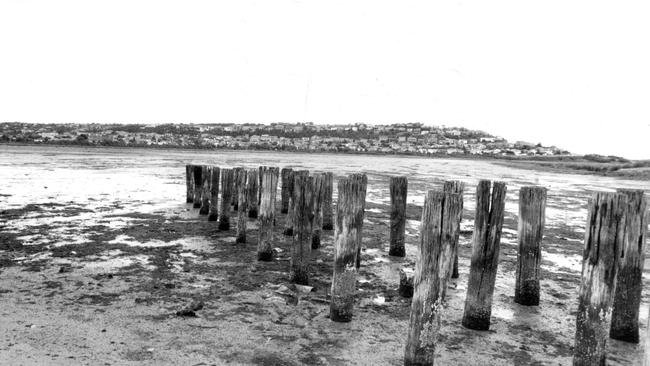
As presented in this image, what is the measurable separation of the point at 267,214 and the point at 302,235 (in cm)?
140

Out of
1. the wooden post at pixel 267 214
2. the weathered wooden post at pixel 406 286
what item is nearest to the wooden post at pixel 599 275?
the weathered wooden post at pixel 406 286

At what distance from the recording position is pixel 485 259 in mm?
5703

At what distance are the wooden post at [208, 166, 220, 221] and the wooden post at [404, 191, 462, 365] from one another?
817 centimetres

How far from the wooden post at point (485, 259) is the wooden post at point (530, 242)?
71cm

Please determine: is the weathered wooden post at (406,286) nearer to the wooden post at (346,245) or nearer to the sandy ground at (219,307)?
the sandy ground at (219,307)

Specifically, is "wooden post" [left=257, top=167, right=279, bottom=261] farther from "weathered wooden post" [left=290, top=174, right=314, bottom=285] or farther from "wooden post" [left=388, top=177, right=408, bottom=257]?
"wooden post" [left=388, top=177, right=408, bottom=257]

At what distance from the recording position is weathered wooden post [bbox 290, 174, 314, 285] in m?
7.00

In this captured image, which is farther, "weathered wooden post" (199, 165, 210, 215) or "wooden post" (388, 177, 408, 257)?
"weathered wooden post" (199, 165, 210, 215)

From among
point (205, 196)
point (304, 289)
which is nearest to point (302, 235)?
point (304, 289)

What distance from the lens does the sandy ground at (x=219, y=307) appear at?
4812mm

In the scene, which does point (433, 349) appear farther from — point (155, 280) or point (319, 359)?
point (155, 280)

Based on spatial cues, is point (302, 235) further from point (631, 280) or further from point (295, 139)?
point (295, 139)

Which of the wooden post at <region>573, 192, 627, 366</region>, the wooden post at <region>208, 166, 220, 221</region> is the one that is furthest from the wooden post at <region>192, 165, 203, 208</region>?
the wooden post at <region>573, 192, 627, 366</region>

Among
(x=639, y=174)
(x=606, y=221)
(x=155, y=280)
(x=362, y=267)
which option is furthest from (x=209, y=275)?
(x=639, y=174)
